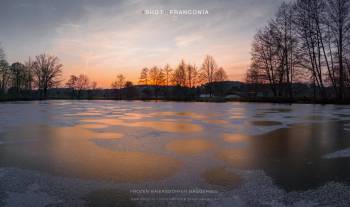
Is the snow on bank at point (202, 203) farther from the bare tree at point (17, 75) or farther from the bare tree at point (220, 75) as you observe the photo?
the bare tree at point (17, 75)

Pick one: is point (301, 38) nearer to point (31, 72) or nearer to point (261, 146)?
point (261, 146)

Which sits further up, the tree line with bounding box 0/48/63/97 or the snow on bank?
the tree line with bounding box 0/48/63/97

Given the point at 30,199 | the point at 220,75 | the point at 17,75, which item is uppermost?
the point at 220,75

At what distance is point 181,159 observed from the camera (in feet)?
13.1

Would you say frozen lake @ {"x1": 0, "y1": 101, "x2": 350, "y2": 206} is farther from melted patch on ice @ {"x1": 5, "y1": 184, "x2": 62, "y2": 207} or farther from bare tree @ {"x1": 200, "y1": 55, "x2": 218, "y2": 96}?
bare tree @ {"x1": 200, "y1": 55, "x2": 218, "y2": 96}

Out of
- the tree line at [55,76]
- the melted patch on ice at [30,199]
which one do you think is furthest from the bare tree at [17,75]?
the melted patch on ice at [30,199]

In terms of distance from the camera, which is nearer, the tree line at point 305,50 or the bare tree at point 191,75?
the tree line at point 305,50

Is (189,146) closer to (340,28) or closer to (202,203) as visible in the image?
(202,203)

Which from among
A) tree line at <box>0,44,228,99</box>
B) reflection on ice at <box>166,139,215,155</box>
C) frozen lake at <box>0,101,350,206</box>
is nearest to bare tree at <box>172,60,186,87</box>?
tree line at <box>0,44,228,99</box>

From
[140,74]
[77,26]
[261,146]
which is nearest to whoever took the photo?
[261,146]

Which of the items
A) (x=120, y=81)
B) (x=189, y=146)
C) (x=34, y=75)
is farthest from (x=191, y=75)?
(x=189, y=146)

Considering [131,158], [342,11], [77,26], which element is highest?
[342,11]

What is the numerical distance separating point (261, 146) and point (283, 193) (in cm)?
254

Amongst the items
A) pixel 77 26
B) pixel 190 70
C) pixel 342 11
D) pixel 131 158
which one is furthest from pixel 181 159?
pixel 190 70
